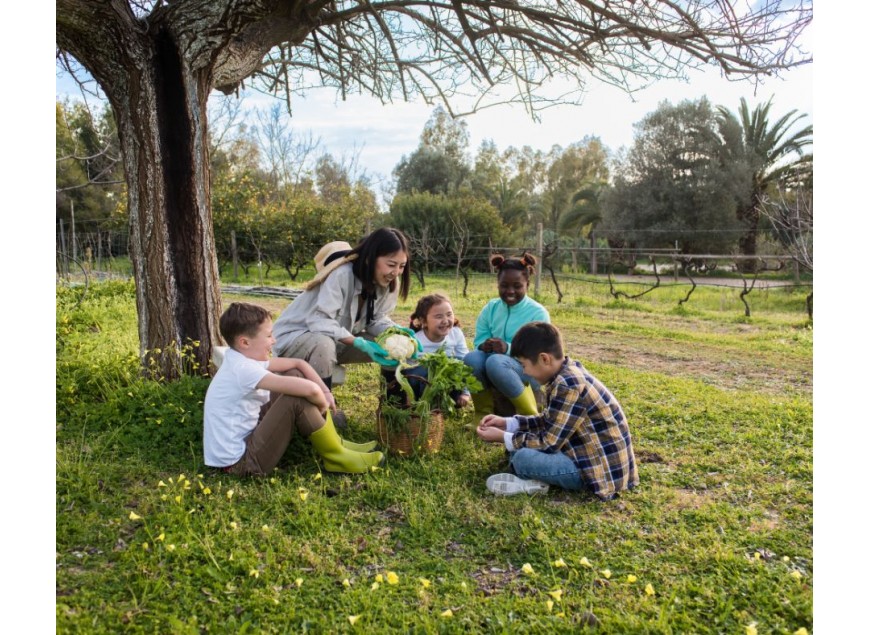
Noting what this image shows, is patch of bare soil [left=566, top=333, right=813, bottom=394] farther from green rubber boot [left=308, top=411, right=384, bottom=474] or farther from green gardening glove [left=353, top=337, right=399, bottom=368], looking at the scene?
green rubber boot [left=308, top=411, right=384, bottom=474]

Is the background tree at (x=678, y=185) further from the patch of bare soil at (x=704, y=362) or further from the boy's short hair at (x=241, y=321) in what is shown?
the boy's short hair at (x=241, y=321)

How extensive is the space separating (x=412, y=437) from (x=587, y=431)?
1003mm

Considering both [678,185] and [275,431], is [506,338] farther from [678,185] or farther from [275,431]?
[678,185]

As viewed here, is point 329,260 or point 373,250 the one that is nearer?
point 373,250

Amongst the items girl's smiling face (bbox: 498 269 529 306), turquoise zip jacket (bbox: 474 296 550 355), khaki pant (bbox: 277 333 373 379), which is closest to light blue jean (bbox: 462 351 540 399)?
turquoise zip jacket (bbox: 474 296 550 355)

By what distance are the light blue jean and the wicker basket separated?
522 mm

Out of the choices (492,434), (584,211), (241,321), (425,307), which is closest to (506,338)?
(425,307)

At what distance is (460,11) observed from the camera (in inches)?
200

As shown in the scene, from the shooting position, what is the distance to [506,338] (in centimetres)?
445

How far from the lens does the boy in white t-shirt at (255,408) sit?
3.20 m

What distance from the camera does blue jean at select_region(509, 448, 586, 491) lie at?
3.19 meters

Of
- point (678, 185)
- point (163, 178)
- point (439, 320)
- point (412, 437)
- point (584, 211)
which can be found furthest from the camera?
point (584, 211)
